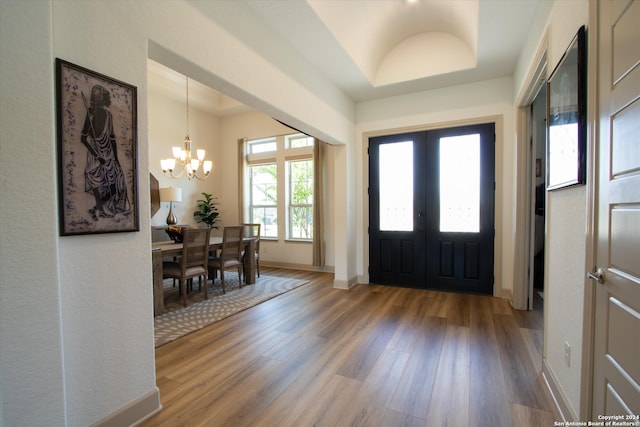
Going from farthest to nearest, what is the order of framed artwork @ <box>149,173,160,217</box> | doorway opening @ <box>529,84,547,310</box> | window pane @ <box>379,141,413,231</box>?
framed artwork @ <box>149,173,160,217</box>, window pane @ <box>379,141,413,231</box>, doorway opening @ <box>529,84,547,310</box>

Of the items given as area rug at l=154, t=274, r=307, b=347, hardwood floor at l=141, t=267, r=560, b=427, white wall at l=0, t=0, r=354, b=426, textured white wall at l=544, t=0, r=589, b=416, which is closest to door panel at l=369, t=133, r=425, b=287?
hardwood floor at l=141, t=267, r=560, b=427

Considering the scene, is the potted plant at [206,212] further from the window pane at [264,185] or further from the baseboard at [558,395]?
the baseboard at [558,395]

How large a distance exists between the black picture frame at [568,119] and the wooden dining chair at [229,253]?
384 centimetres

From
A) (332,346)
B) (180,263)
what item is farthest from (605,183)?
(180,263)

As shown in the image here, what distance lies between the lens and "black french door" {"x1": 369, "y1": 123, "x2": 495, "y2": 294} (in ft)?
13.2

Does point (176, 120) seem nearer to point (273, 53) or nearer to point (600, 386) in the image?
point (273, 53)

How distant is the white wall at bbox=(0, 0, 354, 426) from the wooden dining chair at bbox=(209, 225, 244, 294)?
255cm

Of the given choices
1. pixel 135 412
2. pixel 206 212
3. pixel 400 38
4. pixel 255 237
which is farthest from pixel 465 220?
pixel 206 212

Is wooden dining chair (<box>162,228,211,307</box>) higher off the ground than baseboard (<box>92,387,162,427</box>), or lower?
higher

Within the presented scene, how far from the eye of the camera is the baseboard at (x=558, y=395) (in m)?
1.56

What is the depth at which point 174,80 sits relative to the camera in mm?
5367

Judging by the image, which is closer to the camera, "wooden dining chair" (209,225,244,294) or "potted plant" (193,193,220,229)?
"wooden dining chair" (209,225,244,294)

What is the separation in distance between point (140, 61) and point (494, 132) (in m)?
4.17

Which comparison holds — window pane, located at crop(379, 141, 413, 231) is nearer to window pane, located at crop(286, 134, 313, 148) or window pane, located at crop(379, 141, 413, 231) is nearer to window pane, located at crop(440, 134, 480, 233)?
window pane, located at crop(440, 134, 480, 233)
